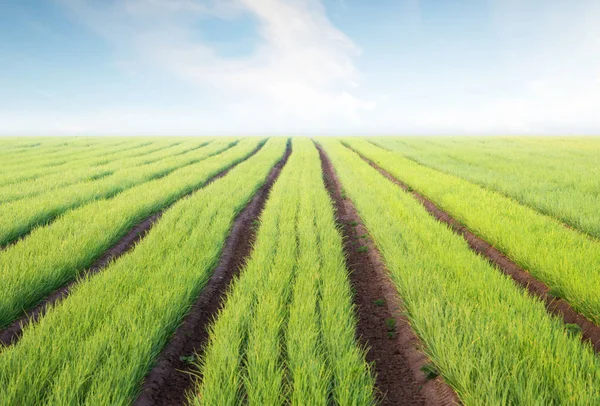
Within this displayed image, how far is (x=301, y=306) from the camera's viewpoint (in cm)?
329

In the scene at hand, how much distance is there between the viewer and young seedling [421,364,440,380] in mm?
2791

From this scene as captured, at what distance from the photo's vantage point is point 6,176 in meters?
11.6

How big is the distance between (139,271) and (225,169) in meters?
11.8

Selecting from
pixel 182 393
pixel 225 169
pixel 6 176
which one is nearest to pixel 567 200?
pixel 182 393

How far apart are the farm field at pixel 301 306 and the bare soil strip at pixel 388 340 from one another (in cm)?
2

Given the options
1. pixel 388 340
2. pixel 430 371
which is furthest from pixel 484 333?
pixel 388 340

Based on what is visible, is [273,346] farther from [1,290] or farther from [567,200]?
[567,200]

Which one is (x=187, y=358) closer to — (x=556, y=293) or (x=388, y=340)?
(x=388, y=340)

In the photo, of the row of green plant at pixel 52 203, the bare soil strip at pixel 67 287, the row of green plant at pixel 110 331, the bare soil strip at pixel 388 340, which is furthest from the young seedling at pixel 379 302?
the row of green plant at pixel 52 203

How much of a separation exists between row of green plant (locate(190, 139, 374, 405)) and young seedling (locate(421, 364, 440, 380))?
514 mm

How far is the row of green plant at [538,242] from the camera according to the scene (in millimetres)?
3596

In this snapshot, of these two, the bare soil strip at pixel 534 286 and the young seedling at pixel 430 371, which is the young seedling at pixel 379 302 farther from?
the bare soil strip at pixel 534 286

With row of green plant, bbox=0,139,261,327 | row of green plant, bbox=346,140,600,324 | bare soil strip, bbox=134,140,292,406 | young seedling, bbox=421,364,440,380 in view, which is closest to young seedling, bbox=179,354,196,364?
bare soil strip, bbox=134,140,292,406

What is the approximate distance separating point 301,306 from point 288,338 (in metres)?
0.39
